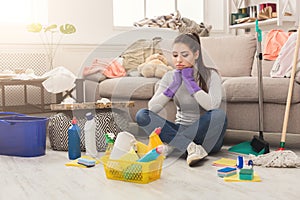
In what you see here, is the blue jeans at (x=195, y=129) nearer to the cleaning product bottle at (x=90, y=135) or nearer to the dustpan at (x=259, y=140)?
the dustpan at (x=259, y=140)

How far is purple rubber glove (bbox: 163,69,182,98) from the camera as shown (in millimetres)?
2672

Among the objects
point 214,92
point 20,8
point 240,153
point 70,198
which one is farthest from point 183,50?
point 20,8

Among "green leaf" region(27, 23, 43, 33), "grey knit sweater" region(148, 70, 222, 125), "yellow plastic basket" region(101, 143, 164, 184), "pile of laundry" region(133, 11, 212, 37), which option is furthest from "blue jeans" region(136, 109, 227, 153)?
"pile of laundry" region(133, 11, 212, 37)

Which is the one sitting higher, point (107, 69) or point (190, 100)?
point (107, 69)

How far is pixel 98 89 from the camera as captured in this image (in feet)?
12.5

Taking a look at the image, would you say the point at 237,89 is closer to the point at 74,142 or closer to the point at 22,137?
the point at 74,142

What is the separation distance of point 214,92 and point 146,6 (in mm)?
2601

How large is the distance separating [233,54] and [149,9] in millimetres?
1578

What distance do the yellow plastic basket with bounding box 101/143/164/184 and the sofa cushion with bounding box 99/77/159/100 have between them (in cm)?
128

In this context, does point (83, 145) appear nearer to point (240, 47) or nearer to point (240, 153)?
point (240, 153)

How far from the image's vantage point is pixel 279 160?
2.36 meters

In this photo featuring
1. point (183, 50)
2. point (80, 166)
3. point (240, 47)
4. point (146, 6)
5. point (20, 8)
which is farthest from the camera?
point (146, 6)

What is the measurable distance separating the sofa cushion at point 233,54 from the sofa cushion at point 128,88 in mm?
665

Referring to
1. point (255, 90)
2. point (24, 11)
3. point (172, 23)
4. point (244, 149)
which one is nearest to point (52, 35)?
point (24, 11)
